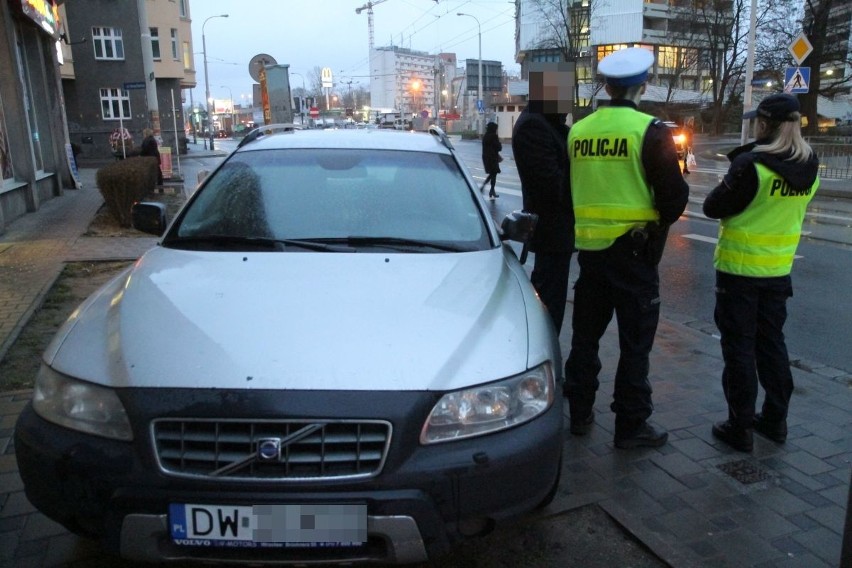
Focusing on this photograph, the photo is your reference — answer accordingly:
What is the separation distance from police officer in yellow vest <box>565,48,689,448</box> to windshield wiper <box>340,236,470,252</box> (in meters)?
0.81

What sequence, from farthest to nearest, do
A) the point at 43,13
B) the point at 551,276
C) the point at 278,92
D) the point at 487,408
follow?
the point at 278,92 → the point at 43,13 → the point at 551,276 → the point at 487,408

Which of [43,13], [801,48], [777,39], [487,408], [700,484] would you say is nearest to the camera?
[487,408]

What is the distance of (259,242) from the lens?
3.29m

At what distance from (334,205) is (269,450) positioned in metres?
1.66

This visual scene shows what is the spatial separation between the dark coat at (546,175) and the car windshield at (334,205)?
0.47m

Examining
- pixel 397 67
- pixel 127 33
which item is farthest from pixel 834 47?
pixel 397 67

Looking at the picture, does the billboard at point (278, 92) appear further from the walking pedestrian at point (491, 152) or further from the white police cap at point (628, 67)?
the white police cap at point (628, 67)

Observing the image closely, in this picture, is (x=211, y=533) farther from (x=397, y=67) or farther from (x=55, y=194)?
(x=397, y=67)

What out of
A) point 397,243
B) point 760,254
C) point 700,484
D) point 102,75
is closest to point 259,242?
point 397,243

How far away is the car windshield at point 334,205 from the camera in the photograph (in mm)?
3342

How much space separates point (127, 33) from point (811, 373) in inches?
1569

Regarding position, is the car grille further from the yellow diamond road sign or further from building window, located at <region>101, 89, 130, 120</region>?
building window, located at <region>101, 89, 130, 120</region>

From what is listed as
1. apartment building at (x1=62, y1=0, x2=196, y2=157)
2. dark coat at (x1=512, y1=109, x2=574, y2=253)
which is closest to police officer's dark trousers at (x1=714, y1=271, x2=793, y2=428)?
dark coat at (x1=512, y1=109, x2=574, y2=253)

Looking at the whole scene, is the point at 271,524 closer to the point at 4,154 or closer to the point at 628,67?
the point at 628,67
